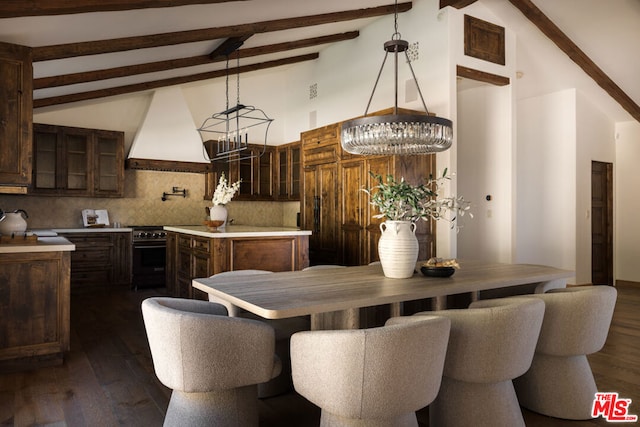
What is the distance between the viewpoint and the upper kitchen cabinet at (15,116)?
3.52 m

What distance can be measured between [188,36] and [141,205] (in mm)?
3862

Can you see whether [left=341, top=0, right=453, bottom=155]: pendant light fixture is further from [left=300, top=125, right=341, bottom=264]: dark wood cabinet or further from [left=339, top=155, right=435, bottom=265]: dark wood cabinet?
[left=300, top=125, right=341, bottom=264]: dark wood cabinet

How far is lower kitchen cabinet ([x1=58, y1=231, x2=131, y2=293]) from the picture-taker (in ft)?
21.4

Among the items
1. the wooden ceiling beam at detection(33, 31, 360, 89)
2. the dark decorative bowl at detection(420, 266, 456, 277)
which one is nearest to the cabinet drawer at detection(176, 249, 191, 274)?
the wooden ceiling beam at detection(33, 31, 360, 89)

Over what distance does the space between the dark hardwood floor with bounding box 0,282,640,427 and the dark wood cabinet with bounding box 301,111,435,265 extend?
2356 mm

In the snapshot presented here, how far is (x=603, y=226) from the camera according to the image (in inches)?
295

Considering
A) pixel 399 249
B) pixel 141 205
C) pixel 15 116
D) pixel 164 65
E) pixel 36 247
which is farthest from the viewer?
pixel 141 205

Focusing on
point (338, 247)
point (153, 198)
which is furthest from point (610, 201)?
point (153, 198)

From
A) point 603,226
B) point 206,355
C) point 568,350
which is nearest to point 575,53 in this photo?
point 603,226

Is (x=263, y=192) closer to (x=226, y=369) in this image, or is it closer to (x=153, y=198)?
(x=153, y=198)

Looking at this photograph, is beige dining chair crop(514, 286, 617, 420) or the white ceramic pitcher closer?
beige dining chair crop(514, 286, 617, 420)

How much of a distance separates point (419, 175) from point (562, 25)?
2.62 metres

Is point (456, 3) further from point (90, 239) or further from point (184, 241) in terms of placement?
point (90, 239)

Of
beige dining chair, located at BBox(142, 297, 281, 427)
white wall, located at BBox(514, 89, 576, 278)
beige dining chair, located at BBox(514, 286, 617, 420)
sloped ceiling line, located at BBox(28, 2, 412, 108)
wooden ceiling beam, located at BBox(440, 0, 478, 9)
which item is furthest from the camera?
white wall, located at BBox(514, 89, 576, 278)
